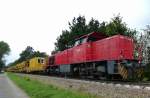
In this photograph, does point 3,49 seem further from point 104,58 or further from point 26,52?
point 104,58

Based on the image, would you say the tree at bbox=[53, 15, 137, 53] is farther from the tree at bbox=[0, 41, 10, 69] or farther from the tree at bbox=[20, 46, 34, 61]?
the tree at bbox=[20, 46, 34, 61]

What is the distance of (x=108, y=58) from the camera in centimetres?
2294

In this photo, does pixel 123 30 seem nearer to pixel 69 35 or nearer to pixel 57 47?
pixel 69 35

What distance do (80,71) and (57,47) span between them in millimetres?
48348

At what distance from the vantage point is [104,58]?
23734 millimetres

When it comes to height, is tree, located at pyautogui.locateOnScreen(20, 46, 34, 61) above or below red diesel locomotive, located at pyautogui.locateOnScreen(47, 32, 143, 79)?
above

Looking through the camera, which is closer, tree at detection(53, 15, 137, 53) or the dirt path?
the dirt path

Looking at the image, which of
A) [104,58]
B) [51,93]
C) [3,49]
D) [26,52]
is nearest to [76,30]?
[104,58]

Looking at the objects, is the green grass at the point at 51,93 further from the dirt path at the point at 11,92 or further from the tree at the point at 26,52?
the tree at the point at 26,52

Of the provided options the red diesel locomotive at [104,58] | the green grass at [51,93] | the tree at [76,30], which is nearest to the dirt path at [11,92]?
the green grass at [51,93]

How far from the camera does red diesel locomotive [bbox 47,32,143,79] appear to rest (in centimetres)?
2097

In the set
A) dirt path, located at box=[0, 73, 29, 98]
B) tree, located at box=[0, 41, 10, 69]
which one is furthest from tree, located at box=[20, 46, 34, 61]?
dirt path, located at box=[0, 73, 29, 98]

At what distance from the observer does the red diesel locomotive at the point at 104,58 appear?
21.0 meters

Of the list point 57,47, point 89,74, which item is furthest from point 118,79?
point 57,47
